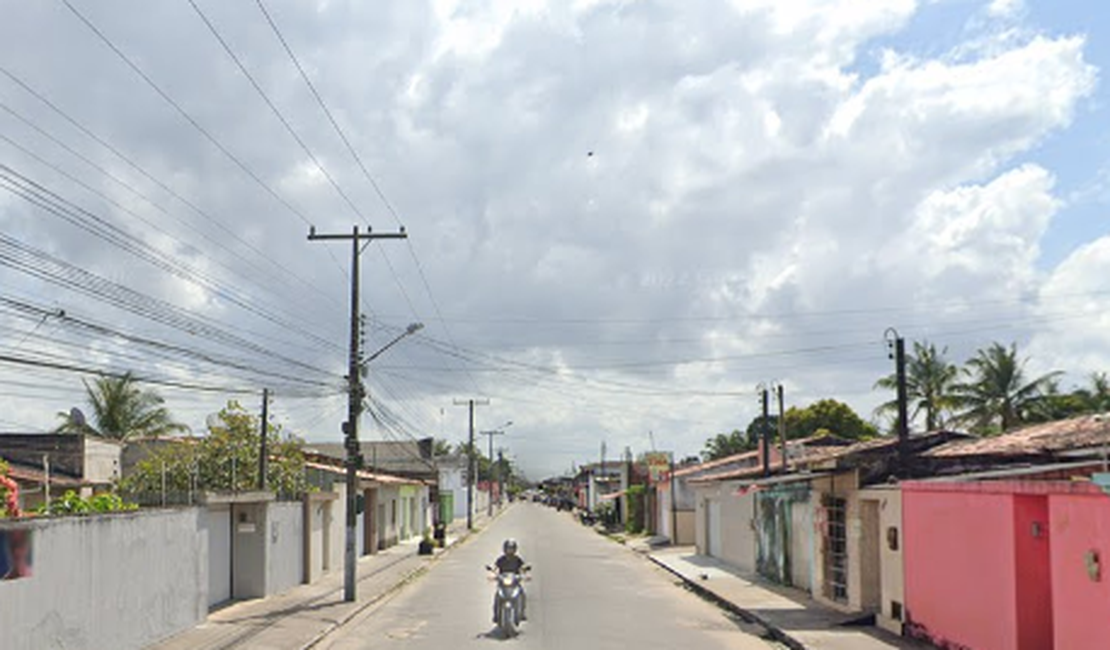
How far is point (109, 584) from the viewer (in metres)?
15.0

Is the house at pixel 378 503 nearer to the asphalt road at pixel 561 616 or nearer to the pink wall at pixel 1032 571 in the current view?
the asphalt road at pixel 561 616

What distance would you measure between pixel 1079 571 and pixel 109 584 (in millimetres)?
11786


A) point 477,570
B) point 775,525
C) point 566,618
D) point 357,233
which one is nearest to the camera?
point 566,618

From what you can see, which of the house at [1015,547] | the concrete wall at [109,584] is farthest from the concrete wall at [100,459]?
the house at [1015,547]

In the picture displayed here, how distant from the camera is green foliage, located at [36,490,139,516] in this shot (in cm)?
1427

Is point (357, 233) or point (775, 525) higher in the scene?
point (357, 233)

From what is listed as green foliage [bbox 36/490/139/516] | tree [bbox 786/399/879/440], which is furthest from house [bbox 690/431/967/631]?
tree [bbox 786/399/879/440]

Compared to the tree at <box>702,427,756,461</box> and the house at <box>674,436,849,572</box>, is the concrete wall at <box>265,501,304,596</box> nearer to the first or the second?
the house at <box>674,436,849,572</box>

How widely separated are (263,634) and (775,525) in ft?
50.8

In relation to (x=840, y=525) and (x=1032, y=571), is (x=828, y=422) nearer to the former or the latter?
(x=840, y=525)

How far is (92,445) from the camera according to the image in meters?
36.5

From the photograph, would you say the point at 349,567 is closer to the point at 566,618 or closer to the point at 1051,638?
the point at 566,618

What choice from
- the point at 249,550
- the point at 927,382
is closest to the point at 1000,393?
the point at 927,382

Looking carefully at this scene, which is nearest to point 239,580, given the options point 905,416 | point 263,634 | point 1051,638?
point 263,634
